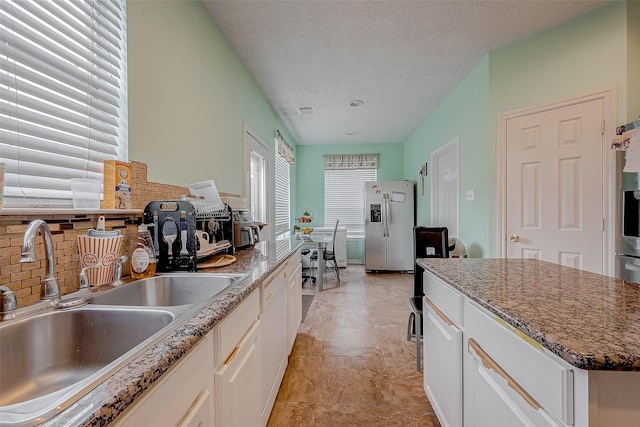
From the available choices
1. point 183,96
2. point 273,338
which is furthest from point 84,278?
point 183,96

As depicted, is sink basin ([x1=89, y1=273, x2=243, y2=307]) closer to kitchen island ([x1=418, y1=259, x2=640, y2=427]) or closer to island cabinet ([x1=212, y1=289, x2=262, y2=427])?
island cabinet ([x1=212, y1=289, x2=262, y2=427])

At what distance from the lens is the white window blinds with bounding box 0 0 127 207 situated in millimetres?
920

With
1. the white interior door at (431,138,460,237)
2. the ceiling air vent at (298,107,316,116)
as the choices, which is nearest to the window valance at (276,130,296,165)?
the ceiling air vent at (298,107,316,116)

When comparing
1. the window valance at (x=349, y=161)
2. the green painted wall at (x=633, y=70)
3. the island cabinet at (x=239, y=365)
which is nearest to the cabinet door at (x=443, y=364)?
the island cabinet at (x=239, y=365)

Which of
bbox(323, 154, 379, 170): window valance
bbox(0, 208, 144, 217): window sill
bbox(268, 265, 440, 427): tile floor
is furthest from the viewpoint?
bbox(323, 154, 379, 170): window valance

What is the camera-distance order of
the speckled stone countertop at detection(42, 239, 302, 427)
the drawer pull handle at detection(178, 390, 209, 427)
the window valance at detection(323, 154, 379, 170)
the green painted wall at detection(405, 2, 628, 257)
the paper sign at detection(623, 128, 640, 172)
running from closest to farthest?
the speckled stone countertop at detection(42, 239, 302, 427) < the drawer pull handle at detection(178, 390, 209, 427) < the paper sign at detection(623, 128, 640, 172) < the green painted wall at detection(405, 2, 628, 257) < the window valance at detection(323, 154, 379, 170)

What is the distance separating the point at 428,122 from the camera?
4.53 metres

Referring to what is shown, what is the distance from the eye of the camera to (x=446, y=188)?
4.05 meters

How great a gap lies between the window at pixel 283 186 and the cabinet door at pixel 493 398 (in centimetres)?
356

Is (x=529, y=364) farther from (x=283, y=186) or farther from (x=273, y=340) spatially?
(x=283, y=186)

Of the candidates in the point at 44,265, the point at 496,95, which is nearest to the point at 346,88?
the point at 496,95

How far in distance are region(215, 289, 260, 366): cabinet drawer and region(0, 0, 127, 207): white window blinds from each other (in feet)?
2.51

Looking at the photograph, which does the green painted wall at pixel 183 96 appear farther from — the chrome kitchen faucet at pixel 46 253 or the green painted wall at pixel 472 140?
the green painted wall at pixel 472 140

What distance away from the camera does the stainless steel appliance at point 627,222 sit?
1883 millimetres
